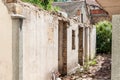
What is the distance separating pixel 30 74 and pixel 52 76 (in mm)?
2433

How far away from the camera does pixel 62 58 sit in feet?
41.9

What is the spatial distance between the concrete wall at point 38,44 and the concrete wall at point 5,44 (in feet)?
1.61

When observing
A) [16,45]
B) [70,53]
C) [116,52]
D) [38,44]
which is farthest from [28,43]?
[70,53]

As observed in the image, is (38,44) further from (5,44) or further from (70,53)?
(70,53)

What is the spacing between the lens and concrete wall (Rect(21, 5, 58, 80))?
7.44m

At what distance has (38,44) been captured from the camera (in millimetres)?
8570

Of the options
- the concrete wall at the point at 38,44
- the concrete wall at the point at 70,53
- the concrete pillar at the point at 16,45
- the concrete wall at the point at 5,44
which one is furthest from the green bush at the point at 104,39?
the concrete wall at the point at 5,44

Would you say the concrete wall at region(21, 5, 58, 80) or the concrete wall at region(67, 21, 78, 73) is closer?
the concrete wall at region(21, 5, 58, 80)

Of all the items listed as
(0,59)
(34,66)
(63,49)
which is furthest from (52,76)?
(0,59)

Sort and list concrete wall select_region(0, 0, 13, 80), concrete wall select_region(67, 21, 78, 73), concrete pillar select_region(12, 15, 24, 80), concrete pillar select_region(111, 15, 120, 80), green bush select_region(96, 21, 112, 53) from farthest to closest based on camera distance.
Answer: green bush select_region(96, 21, 112, 53) < concrete wall select_region(67, 21, 78, 73) < concrete pillar select_region(12, 15, 24, 80) < concrete wall select_region(0, 0, 13, 80) < concrete pillar select_region(111, 15, 120, 80)

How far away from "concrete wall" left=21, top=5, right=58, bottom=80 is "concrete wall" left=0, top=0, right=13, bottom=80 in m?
0.49

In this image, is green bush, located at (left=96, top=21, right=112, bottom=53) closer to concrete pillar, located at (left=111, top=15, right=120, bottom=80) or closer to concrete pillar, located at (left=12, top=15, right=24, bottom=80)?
concrete pillar, located at (left=12, top=15, right=24, bottom=80)

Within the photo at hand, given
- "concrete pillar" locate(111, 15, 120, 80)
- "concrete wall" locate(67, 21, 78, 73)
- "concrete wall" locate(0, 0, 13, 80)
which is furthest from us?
"concrete wall" locate(67, 21, 78, 73)

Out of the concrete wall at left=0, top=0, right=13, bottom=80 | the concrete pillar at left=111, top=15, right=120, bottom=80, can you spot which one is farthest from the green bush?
the concrete pillar at left=111, top=15, right=120, bottom=80
